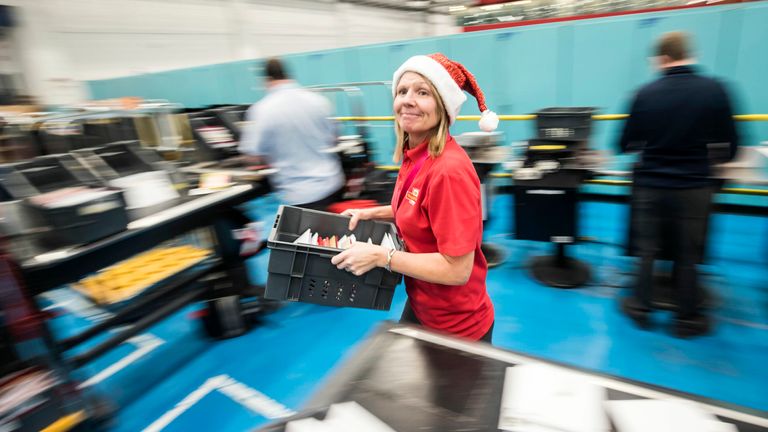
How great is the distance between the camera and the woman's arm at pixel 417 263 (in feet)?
4.28

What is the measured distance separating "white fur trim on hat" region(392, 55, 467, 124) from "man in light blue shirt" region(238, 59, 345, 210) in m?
1.80

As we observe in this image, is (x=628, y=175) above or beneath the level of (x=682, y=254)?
above

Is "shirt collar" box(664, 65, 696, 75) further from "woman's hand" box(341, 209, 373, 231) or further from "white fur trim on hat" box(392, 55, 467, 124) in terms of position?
"woman's hand" box(341, 209, 373, 231)

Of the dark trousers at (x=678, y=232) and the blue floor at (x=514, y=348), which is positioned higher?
the dark trousers at (x=678, y=232)

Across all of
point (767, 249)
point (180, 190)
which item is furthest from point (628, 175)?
point (180, 190)

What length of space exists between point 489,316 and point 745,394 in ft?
6.07

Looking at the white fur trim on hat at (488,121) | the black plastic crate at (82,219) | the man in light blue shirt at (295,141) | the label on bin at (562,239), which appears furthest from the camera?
the label on bin at (562,239)

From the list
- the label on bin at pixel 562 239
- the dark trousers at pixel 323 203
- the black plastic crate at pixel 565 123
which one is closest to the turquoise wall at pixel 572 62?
the black plastic crate at pixel 565 123

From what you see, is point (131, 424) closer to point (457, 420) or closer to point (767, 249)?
point (457, 420)

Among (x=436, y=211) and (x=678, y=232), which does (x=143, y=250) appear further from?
(x=678, y=232)

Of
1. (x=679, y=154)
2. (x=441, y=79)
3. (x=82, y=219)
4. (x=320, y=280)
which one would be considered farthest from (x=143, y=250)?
(x=679, y=154)

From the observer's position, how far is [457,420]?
2.86 feet

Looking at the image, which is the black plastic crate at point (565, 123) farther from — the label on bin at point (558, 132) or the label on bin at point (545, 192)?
the label on bin at point (545, 192)

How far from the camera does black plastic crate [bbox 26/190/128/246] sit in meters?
1.97
